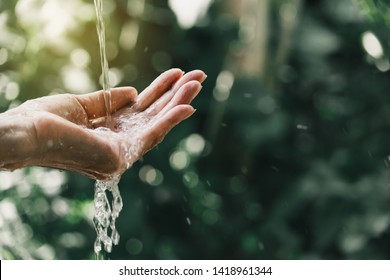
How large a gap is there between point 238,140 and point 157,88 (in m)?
0.92

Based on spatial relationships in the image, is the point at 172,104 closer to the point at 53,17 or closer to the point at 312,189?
the point at 53,17

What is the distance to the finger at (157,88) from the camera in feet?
4.44

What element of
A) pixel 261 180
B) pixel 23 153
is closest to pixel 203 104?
pixel 261 180

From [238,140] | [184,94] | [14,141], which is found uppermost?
[238,140]

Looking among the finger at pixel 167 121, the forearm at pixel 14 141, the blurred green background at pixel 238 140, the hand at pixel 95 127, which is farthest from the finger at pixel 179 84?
the blurred green background at pixel 238 140

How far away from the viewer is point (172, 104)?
1.27 meters

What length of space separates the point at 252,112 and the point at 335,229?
1.33 ft

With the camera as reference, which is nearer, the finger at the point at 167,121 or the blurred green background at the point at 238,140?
the finger at the point at 167,121

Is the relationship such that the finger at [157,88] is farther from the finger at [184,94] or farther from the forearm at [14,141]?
the forearm at [14,141]

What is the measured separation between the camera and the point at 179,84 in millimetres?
1330

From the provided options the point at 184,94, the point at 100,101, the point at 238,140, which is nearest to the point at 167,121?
the point at 184,94

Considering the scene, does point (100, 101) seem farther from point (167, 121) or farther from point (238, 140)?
point (238, 140)

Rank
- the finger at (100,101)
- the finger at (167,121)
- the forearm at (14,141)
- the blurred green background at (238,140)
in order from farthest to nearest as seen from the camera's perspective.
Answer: the blurred green background at (238,140) → the finger at (100,101) → the finger at (167,121) → the forearm at (14,141)

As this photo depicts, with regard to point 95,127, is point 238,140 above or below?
above
